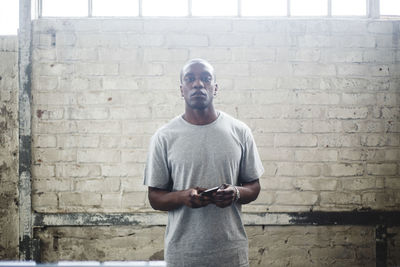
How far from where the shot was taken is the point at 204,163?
152cm

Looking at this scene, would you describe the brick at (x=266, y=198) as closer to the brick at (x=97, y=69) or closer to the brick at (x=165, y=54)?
the brick at (x=165, y=54)

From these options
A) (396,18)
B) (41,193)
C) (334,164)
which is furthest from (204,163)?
(396,18)

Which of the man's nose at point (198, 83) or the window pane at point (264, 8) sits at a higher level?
the window pane at point (264, 8)

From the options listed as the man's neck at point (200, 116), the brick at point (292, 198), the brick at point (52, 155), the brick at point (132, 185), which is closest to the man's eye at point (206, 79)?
the man's neck at point (200, 116)

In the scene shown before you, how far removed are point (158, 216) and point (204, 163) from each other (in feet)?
4.35

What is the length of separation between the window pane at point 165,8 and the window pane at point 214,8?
0.10m

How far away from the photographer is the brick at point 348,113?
8.76 feet

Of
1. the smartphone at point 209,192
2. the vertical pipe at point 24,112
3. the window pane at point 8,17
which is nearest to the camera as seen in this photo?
the smartphone at point 209,192

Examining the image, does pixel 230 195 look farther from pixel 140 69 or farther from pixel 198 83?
pixel 140 69

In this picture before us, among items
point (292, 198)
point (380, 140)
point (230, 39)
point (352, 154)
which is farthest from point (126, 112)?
point (380, 140)

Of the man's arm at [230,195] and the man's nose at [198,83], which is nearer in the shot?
the man's arm at [230,195]

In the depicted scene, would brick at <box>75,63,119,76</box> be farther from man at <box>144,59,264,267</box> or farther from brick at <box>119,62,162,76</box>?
man at <box>144,59,264,267</box>

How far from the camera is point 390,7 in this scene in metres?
2.82

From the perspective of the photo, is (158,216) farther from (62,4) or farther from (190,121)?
(62,4)
